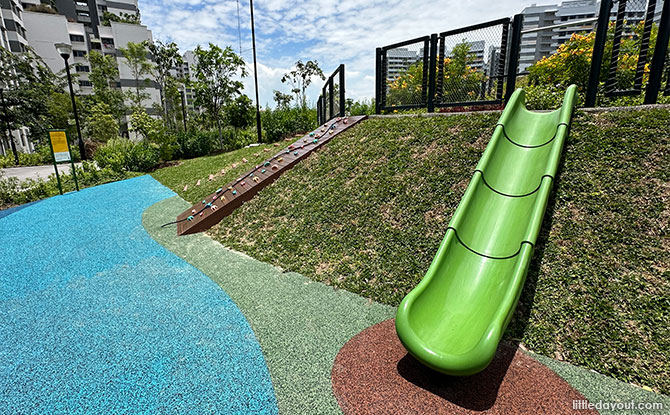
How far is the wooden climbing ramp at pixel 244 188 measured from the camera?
688cm

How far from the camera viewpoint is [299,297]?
13.1 feet

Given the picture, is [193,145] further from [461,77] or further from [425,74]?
[461,77]

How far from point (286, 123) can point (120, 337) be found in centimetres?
1794

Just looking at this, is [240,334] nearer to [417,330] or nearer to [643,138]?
[417,330]

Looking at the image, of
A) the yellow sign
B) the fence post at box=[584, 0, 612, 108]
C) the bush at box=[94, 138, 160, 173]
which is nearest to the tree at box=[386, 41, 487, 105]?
the fence post at box=[584, 0, 612, 108]

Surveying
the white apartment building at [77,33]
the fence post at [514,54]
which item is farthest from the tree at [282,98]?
the fence post at [514,54]

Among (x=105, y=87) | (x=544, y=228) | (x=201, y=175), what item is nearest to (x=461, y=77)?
(x=544, y=228)

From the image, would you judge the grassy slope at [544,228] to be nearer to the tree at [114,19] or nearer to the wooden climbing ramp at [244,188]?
the wooden climbing ramp at [244,188]

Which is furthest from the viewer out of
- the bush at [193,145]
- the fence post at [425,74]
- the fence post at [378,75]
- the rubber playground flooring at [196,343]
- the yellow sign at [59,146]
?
the bush at [193,145]

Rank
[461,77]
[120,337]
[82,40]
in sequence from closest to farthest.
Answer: [120,337] < [461,77] < [82,40]

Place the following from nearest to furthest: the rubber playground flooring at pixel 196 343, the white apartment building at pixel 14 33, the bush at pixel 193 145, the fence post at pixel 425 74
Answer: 1. the rubber playground flooring at pixel 196 343
2. the fence post at pixel 425 74
3. the bush at pixel 193 145
4. the white apartment building at pixel 14 33

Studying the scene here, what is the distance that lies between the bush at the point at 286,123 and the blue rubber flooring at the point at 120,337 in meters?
14.1

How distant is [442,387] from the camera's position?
2.55 meters

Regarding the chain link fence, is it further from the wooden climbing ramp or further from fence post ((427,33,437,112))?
the wooden climbing ramp
